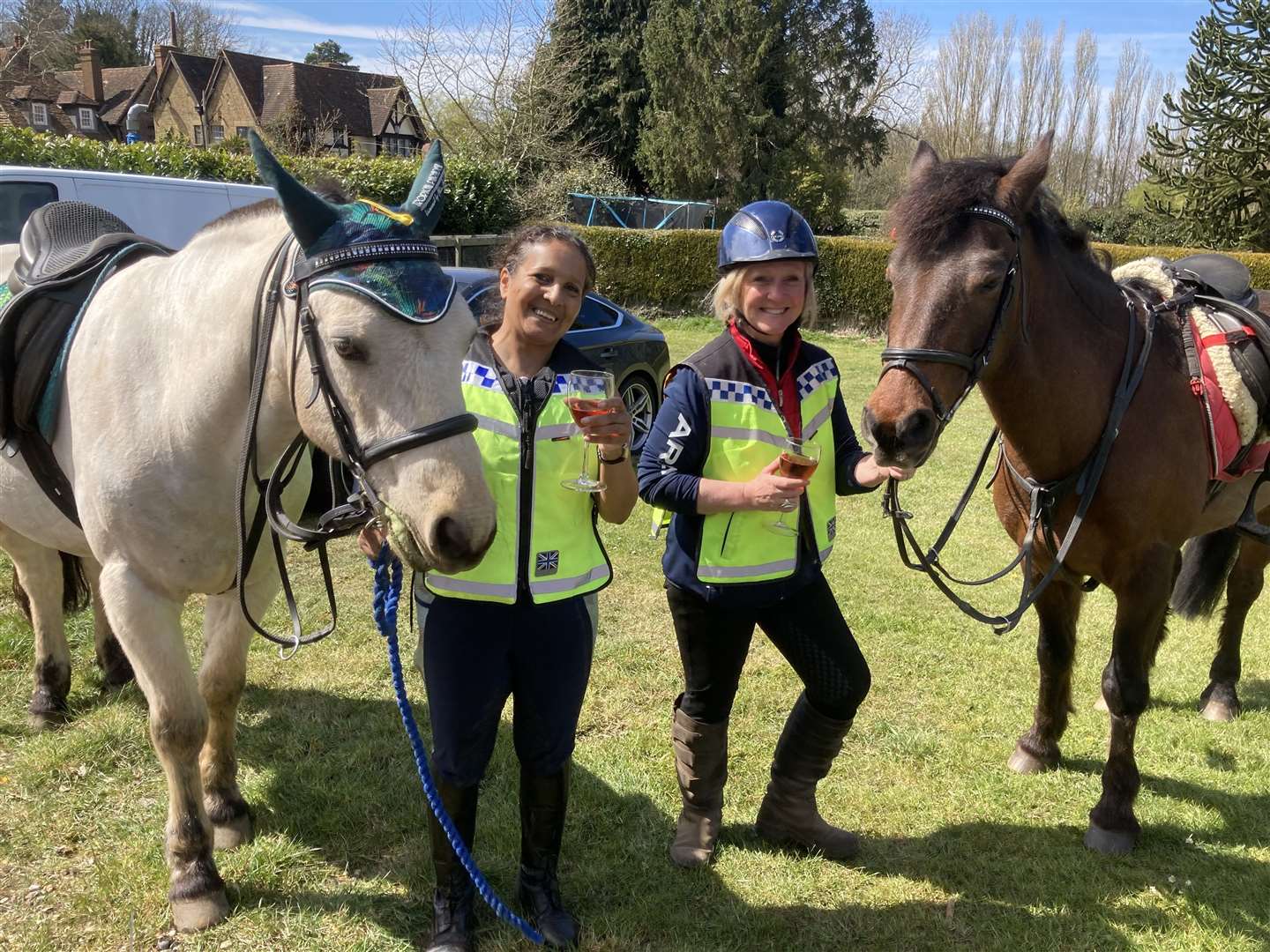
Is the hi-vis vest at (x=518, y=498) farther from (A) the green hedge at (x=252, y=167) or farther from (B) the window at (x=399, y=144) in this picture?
(B) the window at (x=399, y=144)

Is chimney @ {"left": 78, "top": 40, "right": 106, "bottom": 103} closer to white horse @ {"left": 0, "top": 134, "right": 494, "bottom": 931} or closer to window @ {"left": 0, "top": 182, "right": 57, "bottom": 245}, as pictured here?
window @ {"left": 0, "top": 182, "right": 57, "bottom": 245}

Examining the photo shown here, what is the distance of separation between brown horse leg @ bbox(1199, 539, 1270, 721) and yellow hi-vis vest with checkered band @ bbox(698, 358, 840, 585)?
286 cm

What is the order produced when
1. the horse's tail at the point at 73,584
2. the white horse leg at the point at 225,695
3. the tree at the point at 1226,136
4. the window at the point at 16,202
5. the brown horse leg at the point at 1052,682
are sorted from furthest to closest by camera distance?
the tree at the point at 1226,136 → the window at the point at 16,202 → the horse's tail at the point at 73,584 → the brown horse leg at the point at 1052,682 → the white horse leg at the point at 225,695

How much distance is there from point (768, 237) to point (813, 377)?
465mm

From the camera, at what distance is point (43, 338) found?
2.58 metres

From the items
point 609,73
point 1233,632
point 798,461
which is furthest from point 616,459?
point 609,73

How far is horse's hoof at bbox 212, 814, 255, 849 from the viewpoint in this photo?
2936mm

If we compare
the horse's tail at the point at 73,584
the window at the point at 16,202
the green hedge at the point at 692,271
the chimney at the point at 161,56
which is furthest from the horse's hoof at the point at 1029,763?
the chimney at the point at 161,56

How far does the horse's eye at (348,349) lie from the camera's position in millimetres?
1785

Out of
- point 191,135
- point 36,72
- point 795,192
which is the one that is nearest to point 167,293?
point 795,192

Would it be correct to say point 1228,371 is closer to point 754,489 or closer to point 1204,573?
point 1204,573

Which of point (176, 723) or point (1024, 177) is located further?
point (1024, 177)

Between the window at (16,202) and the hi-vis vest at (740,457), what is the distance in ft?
21.5

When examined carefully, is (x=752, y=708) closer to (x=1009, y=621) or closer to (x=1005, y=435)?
(x=1009, y=621)
